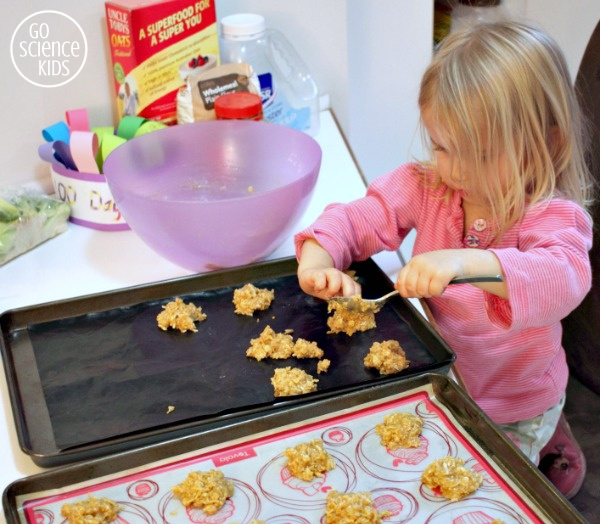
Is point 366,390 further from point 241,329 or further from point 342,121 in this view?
point 342,121

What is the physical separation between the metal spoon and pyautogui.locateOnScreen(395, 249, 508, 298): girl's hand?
0.04 ft

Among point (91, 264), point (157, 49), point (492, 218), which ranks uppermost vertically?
point (157, 49)

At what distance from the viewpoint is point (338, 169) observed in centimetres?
142

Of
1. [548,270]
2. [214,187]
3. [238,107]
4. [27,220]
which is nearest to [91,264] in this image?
[27,220]

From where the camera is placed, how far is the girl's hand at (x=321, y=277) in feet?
3.32

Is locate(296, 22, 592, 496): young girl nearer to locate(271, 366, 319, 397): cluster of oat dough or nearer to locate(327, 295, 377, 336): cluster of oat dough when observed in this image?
locate(327, 295, 377, 336): cluster of oat dough

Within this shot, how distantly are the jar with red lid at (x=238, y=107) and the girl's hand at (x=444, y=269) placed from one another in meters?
0.49

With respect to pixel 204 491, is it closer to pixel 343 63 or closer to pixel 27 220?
pixel 27 220

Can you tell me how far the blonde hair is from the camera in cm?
95

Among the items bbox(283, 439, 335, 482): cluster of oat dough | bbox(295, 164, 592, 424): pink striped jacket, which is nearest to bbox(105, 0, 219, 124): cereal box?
bbox(295, 164, 592, 424): pink striped jacket

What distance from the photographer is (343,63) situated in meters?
1.62

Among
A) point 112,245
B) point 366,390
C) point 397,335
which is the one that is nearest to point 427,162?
point 397,335

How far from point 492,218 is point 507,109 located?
6.7 inches

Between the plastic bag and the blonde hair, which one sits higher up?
the blonde hair
